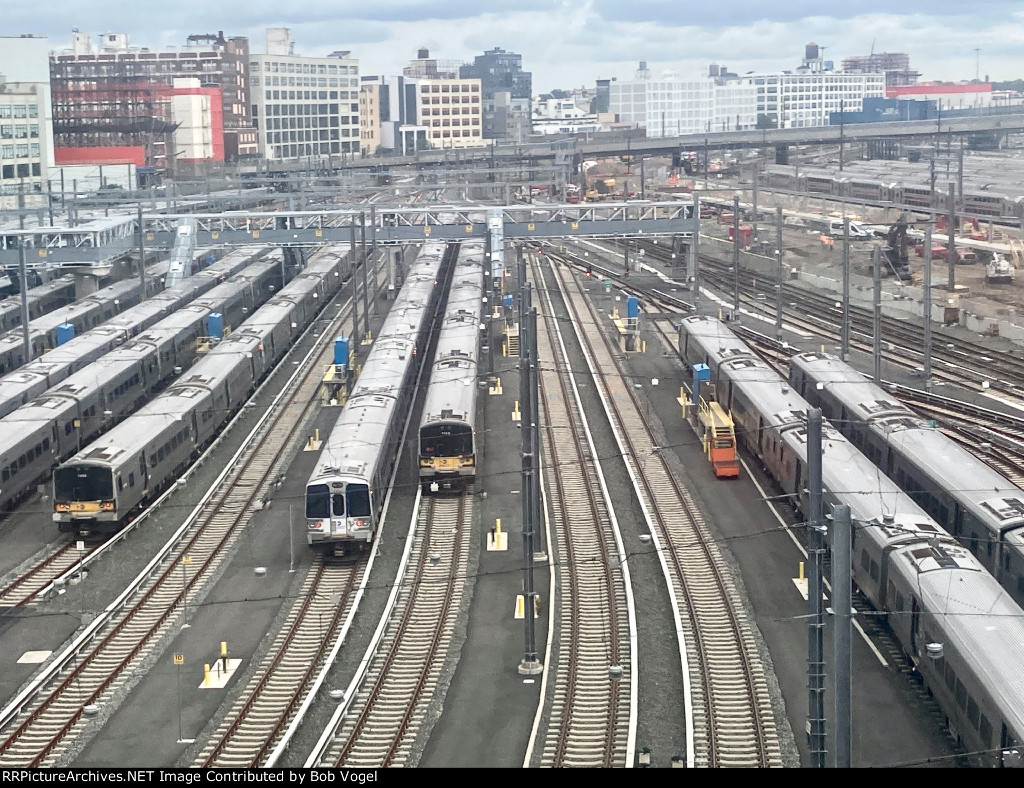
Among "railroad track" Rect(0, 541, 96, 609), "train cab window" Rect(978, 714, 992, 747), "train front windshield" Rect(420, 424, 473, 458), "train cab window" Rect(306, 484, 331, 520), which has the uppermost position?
"train front windshield" Rect(420, 424, 473, 458)

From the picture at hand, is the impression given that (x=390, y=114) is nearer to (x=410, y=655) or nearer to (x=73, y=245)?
(x=73, y=245)

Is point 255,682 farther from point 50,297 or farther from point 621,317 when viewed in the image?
point 50,297

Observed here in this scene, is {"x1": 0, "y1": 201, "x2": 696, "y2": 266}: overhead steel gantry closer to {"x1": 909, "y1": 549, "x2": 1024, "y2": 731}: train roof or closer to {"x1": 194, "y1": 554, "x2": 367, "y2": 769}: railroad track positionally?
{"x1": 194, "y1": 554, "x2": 367, "y2": 769}: railroad track

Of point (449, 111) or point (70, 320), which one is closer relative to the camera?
point (70, 320)

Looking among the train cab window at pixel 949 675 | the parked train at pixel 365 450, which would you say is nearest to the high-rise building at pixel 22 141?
the parked train at pixel 365 450

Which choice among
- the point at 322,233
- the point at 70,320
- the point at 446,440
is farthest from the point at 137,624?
the point at 322,233

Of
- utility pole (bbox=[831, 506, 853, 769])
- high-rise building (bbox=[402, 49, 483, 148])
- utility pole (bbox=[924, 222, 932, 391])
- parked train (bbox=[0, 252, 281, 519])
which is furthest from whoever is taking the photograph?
high-rise building (bbox=[402, 49, 483, 148])

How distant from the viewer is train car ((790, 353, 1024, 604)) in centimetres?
2064

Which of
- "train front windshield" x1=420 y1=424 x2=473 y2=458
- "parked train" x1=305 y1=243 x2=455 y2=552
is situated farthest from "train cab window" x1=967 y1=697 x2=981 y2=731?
"train front windshield" x1=420 y1=424 x2=473 y2=458

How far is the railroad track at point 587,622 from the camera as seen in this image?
56.4 ft

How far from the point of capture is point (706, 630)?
2109 centimetres

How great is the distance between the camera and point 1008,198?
7575 centimetres

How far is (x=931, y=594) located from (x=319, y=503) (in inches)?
457

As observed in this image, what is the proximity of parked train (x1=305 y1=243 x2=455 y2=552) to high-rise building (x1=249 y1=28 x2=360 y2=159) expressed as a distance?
376 ft
